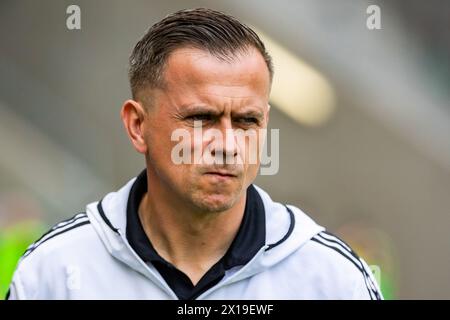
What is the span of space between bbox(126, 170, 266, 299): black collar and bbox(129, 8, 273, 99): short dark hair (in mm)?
489

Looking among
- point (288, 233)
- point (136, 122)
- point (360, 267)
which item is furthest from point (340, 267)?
point (136, 122)

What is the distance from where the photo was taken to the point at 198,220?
2850 millimetres

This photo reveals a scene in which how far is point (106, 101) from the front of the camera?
6.79 metres

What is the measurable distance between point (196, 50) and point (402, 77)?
450 centimetres

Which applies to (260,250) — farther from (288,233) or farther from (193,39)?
(193,39)

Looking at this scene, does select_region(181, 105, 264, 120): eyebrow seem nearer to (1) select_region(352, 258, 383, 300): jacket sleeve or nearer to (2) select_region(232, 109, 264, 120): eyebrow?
(2) select_region(232, 109, 264, 120): eyebrow

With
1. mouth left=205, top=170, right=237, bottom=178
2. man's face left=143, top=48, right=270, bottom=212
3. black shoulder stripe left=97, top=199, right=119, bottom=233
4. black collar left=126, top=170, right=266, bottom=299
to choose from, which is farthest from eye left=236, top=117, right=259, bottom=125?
black shoulder stripe left=97, top=199, right=119, bottom=233

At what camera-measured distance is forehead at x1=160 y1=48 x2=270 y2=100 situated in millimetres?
2713

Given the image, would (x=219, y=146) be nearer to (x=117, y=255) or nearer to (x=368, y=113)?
(x=117, y=255)

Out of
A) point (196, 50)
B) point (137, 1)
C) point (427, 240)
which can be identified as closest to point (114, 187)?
point (137, 1)

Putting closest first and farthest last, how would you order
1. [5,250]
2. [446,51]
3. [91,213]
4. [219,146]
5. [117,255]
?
1. [219,146]
2. [117,255]
3. [91,213]
4. [5,250]
5. [446,51]

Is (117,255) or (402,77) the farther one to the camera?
(402,77)

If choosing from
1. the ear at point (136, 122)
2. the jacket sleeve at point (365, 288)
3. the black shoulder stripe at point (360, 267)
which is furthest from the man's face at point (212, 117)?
the jacket sleeve at point (365, 288)

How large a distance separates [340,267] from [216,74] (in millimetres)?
785
